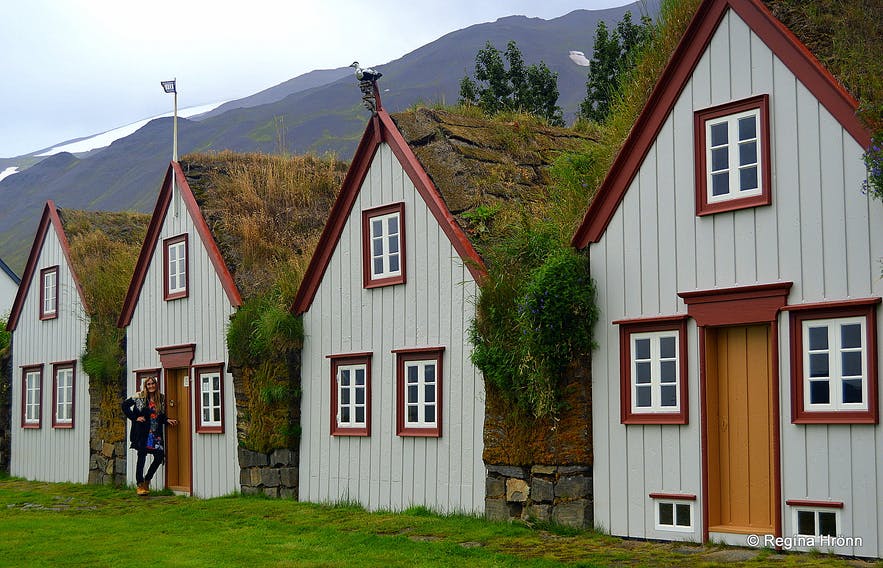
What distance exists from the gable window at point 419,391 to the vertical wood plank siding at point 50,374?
11.6m

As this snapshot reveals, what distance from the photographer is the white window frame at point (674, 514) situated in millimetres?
13445

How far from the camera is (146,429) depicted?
22.8 meters

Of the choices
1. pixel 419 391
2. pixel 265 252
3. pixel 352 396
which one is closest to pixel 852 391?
pixel 419 391

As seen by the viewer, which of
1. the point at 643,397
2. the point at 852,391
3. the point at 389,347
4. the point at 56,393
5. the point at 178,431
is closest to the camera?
the point at 852,391

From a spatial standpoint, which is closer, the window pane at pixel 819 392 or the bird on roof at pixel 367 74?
the window pane at pixel 819 392

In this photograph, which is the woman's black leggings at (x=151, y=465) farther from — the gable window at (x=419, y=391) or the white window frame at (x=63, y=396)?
the gable window at (x=419, y=391)

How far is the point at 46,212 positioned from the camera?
29.2 m

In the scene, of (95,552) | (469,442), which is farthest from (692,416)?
(95,552)

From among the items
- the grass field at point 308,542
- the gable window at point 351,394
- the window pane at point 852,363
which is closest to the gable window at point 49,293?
the grass field at point 308,542

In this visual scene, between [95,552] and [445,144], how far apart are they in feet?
25.8

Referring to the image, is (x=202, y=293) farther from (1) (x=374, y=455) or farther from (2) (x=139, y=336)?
(1) (x=374, y=455)

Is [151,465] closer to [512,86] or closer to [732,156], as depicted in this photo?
[732,156]

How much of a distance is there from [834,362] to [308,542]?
21.6 feet

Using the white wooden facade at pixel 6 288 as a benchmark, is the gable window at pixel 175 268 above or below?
below
